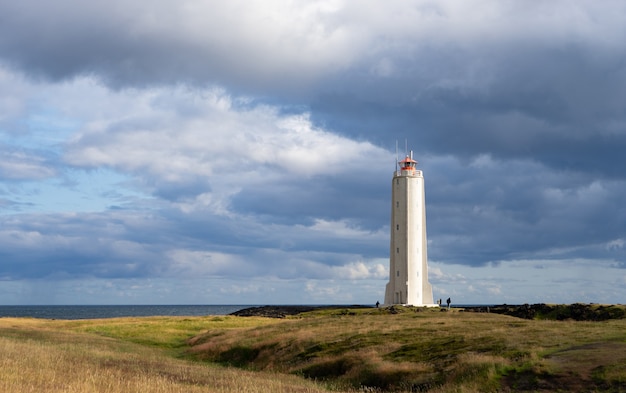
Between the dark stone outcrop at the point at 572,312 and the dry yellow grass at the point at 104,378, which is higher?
the dark stone outcrop at the point at 572,312

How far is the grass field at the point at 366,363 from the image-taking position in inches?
880

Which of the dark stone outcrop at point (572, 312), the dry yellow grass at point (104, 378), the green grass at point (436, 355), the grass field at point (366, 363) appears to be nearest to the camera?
the dry yellow grass at point (104, 378)

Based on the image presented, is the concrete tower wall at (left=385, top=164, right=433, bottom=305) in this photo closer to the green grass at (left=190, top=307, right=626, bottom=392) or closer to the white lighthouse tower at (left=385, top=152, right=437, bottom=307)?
the white lighthouse tower at (left=385, top=152, right=437, bottom=307)

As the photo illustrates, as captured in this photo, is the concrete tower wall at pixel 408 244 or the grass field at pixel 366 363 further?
the concrete tower wall at pixel 408 244

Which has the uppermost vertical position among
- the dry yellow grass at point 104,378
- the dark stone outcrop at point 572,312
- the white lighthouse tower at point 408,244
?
the white lighthouse tower at point 408,244

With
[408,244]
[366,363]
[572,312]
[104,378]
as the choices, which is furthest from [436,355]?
[408,244]

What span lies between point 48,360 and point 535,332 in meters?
25.5

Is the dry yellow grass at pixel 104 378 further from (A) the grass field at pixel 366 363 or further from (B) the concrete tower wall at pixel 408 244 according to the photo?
(B) the concrete tower wall at pixel 408 244

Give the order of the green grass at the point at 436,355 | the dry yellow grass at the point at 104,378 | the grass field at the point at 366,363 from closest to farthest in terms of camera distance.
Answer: the dry yellow grass at the point at 104,378
the grass field at the point at 366,363
the green grass at the point at 436,355

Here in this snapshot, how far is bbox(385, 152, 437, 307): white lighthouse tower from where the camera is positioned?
3893 inches

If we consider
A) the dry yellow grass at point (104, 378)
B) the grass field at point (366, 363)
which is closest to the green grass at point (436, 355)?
the grass field at point (366, 363)

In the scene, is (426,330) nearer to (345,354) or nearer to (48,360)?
(345,354)

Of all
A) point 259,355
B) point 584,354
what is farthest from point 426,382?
point 259,355

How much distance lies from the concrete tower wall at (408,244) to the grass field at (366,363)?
5001cm
